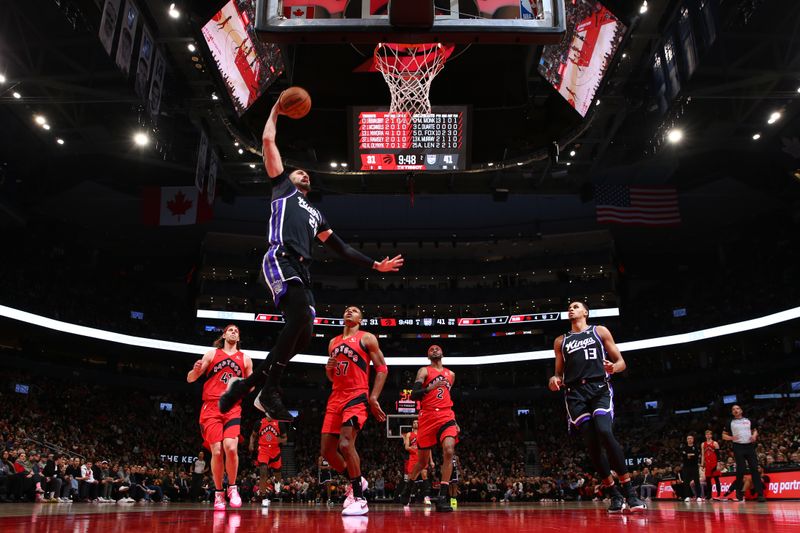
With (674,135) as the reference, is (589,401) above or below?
below

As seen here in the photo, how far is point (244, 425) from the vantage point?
3778 cm

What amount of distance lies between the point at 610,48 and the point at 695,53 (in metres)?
2.61

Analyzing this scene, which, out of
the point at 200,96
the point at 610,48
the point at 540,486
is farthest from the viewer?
the point at 540,486

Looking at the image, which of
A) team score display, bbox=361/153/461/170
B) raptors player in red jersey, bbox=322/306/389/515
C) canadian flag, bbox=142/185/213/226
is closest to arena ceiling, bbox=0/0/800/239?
canadian flag, bbox=142/185/213/226

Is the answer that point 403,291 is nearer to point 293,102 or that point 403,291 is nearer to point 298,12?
point 298,12

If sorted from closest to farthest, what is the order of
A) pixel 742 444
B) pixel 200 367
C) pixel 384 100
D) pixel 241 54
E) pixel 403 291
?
pixel 200 367
pixel 742 444
pixel 241 54
pixel 384 100
pixel 403 291

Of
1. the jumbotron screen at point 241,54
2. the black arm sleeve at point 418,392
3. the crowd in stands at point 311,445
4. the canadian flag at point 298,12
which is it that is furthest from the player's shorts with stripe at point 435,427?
the crowd in stands at point 311,445

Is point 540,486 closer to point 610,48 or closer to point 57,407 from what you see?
point 610,48

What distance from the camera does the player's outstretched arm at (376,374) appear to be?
6.94 meters

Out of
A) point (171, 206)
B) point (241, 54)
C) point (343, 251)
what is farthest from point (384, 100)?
point (343, 251)

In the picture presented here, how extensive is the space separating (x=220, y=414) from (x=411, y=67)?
8.42m

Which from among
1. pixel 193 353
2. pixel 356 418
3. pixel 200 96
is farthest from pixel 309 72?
pixel 193 353

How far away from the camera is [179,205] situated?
2519cm

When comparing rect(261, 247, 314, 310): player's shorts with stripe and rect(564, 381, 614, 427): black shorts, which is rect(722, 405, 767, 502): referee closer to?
rect(564, 381, 614, 427): black shorts
